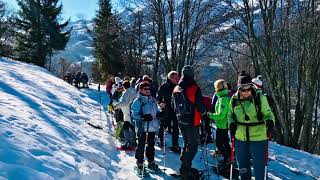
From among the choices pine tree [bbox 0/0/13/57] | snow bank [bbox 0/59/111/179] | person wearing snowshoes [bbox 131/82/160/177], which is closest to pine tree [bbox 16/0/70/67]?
pine tree [bbox 0/0/13/57]

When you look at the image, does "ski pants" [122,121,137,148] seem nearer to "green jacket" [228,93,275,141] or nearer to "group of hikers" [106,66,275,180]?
"group of hikers" [106,66,275,180]

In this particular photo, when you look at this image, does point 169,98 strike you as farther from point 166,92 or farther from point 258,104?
point 258,104

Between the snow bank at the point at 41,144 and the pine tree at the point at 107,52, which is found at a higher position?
the pine tree at the point at 107,52

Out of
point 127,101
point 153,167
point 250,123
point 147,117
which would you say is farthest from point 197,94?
point 127,101

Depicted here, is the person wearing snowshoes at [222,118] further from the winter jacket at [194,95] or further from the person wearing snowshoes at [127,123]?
the person wearing snowshoes at [127,123]

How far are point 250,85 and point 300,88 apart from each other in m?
17.1

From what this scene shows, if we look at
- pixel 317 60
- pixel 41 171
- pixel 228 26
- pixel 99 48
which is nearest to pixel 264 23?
pixel 317 60

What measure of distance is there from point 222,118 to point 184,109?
4.79ft

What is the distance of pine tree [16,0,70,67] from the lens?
162 ft

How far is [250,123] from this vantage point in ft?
24.8

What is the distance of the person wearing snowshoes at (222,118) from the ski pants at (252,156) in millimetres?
1953

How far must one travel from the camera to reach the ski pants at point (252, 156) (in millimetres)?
7609

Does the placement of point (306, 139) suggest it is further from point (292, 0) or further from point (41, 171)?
point (41, 171)

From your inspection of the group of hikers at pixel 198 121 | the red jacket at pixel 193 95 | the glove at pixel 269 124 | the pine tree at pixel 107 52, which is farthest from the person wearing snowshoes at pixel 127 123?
the pine tree at pixel 107 52
